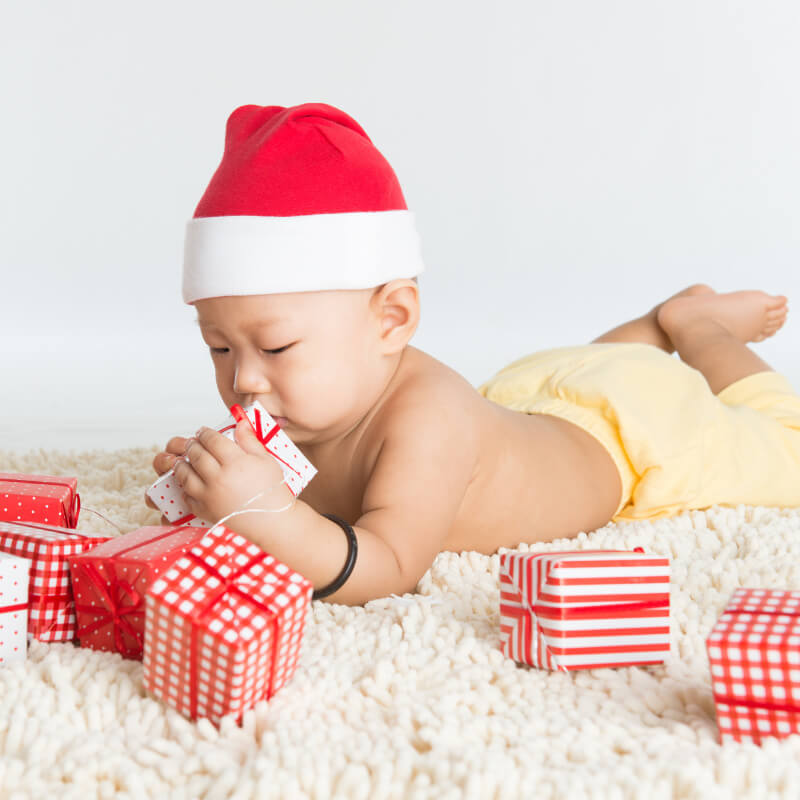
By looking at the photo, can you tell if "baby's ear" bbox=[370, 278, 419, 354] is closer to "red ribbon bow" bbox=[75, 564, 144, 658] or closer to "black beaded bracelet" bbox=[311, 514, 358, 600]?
"black beaded bracelet" bbox=[311, 514, 358, 600]

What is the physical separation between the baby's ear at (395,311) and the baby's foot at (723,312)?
3.55 feet

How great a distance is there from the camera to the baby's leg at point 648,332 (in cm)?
230

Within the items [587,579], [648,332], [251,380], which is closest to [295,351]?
Result: [251,380]

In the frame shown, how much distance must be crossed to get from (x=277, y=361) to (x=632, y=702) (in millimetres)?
598

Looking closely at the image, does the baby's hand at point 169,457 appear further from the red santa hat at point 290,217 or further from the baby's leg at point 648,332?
the baby's leg at point 648,332

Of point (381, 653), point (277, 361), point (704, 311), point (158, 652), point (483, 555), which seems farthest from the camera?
point (704, 311)

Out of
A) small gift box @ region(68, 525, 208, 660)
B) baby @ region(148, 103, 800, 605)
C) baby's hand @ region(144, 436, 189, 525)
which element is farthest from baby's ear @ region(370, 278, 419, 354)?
small gift box @ region(68, 525, 208, 660)

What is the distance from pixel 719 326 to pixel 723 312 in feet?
0.11

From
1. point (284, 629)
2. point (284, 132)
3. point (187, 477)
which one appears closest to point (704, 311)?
point (284, 132)

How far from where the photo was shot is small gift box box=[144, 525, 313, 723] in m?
0.80

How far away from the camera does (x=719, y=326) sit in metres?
Result: 2.23

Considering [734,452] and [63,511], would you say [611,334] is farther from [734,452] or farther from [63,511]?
[63,511]

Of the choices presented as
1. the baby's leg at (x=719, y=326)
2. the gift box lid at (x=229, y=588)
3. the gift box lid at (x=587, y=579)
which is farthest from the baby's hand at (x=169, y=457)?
the baby's leg at (x=719, y=326)

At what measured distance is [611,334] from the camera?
7.68ft
